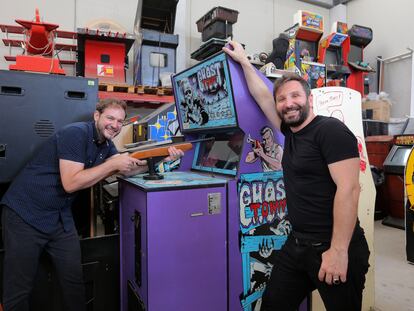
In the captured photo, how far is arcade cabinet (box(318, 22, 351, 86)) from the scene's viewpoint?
6453mm

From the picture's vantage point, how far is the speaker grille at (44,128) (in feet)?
6.55

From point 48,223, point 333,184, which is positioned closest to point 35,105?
point 48,223

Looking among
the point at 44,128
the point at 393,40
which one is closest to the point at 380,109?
the point at 393,40

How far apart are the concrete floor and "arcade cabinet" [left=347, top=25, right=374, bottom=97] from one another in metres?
3.45

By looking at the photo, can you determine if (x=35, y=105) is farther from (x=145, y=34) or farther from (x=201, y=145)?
(x=145, y=34)

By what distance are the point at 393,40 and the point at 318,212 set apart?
7196 millimetres

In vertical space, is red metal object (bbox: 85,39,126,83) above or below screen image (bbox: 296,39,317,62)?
below

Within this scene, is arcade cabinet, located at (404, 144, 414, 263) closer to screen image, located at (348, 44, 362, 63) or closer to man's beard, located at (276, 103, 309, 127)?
man's beard, located at (276, 103, 309, 127)

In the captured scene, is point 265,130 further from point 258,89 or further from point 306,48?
point 306,48

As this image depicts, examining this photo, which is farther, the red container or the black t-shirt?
the red container

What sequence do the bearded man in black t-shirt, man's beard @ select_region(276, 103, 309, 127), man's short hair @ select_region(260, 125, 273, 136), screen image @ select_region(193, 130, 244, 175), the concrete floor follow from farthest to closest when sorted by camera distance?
the concrete floor
screen image @ select_region(193, 130, 244, 175)
man's short hair @ select_region(260, 125, 273, 136)
man's beard @ select_region(276, 103, 309, 127)
the bearded man in black t-shirt

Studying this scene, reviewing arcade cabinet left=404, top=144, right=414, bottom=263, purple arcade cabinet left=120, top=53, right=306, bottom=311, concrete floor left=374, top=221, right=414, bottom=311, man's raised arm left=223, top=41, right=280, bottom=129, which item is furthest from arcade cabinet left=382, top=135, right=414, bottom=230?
man's raised arm left=223, top=41, right=280, bottom=129

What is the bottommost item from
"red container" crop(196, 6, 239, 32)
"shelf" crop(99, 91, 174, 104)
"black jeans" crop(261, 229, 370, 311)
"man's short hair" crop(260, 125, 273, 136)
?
"black jeans" crop(261, 229, 370, 311)

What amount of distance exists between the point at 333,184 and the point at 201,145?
135 cm
